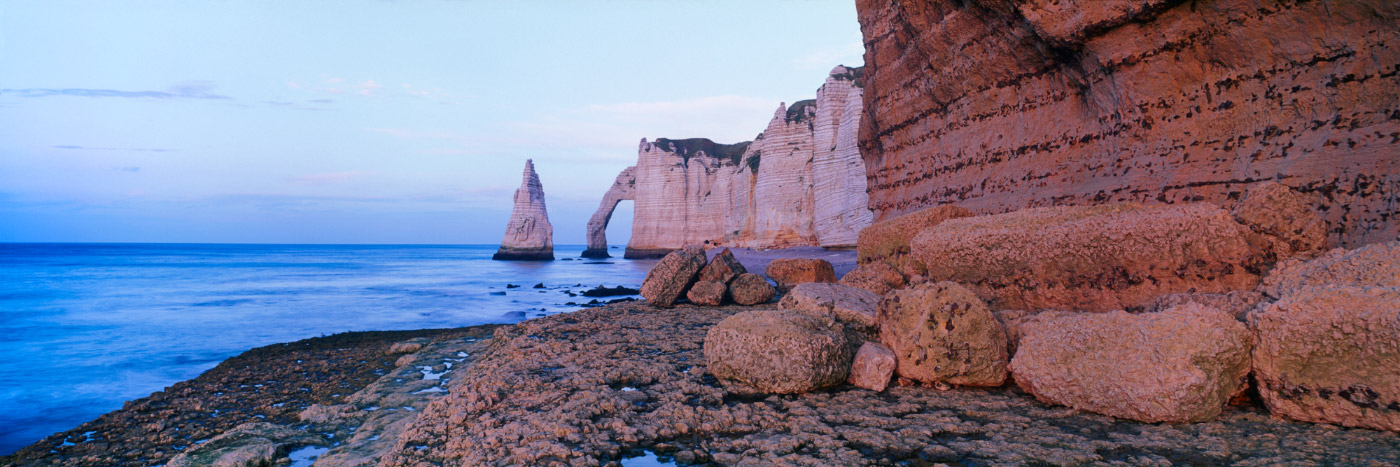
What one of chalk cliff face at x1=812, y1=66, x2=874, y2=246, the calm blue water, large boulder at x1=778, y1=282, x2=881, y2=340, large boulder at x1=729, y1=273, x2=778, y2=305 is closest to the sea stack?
the calm blue water

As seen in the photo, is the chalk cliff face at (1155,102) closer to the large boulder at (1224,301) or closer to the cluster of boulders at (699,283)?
the large boulder at (1224,301)

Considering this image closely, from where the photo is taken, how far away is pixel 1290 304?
9.81ft

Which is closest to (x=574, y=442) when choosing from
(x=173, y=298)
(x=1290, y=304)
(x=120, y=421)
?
(x=1290, y=304)

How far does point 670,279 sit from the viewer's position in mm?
9492

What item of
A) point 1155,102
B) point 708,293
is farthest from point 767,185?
point 1155,102

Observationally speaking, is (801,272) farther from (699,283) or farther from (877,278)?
(877,278)

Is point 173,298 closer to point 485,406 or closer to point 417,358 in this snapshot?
point 417,358

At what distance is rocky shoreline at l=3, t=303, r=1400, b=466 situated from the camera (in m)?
2.87

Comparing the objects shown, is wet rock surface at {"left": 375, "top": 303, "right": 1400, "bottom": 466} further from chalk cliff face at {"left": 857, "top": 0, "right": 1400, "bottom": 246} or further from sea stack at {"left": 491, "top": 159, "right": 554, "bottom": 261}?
sea stack at {"left": 491, "top": 159, "right": 554, "bottom": 261}

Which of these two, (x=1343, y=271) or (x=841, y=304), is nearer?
(x=1343, y=271)

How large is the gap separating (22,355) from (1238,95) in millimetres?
15940

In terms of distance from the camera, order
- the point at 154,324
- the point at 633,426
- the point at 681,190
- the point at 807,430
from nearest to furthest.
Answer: the point at 807,430 < the point at 633,426 < the point at 154,324 < the point at 681,190

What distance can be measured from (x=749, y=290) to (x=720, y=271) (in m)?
0.75

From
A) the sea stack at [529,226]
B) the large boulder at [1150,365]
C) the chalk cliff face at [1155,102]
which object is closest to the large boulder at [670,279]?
the chalk cliff face at [1155,102]
